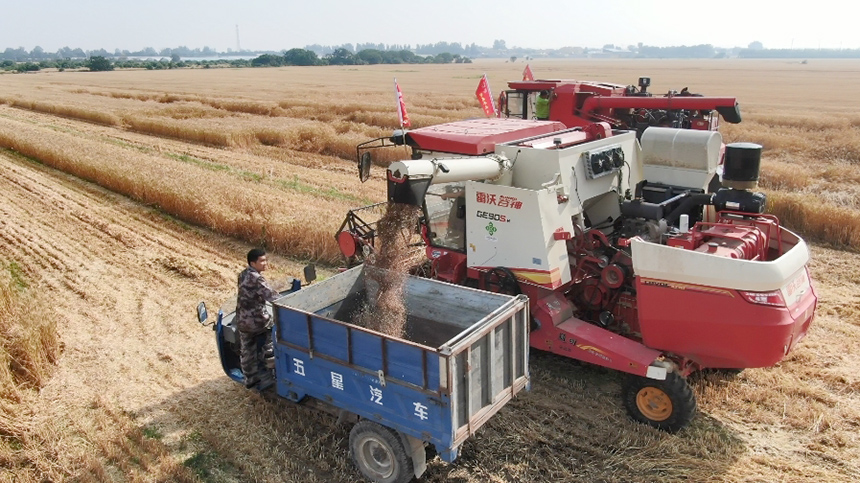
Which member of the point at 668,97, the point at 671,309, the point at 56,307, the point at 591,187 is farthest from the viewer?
the point at 668,97

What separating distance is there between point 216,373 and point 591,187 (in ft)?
15.6

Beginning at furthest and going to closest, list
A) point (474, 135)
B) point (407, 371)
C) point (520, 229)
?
point (474, 135) → point (520, 229) → point (407, 371)

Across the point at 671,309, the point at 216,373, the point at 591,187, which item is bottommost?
the point at 216,373

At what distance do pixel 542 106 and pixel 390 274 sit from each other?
8.58 m

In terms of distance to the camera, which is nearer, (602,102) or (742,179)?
(742,179)

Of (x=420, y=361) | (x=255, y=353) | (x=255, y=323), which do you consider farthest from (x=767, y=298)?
(x=255, y=353)

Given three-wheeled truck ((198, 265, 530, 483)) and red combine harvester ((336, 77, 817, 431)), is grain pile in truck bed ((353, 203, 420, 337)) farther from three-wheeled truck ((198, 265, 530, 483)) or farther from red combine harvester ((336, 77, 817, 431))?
red combine harvester ((336, 77, 817, 431))

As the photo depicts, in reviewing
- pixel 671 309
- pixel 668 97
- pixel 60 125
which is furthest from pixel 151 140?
pixel 671 309

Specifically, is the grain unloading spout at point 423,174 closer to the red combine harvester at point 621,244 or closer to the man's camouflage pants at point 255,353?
the red combine harvester at point 621,244

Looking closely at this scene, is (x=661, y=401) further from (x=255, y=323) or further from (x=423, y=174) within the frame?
(x=255, y=323)

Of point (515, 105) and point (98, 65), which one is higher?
point (98, 65)

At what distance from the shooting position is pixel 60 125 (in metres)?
27.7

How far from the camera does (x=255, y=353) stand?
667 cm

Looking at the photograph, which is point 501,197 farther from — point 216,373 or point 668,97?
point 668,97
